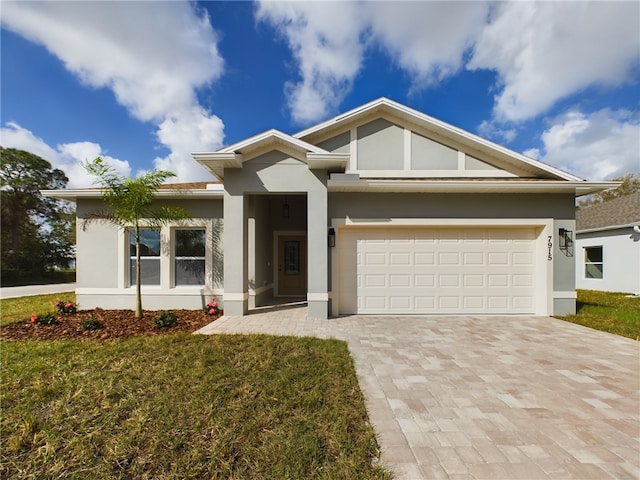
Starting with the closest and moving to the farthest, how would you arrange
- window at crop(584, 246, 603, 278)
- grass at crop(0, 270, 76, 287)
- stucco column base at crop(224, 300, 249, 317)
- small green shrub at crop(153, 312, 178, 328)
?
small green shrub at crop(153, 312, 178, 328), stucco column base at crop(224, 300, 249, 317), window at crop(584, 246, 603, 278), grass at crop(0, 270, 76, 287)

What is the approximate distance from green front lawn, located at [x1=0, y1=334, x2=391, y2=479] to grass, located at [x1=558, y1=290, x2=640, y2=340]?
6.74 m

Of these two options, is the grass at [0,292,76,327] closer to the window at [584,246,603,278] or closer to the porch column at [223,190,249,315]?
the porch column at [223,190,249,315]

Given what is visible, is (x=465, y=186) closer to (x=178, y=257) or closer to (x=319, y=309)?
(x=319, y=309)

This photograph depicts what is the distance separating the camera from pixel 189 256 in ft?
26.7

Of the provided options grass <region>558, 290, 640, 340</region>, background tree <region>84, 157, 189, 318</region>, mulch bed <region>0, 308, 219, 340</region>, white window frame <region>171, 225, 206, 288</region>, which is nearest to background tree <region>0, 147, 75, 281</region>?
mulch bed <region>0, 308, 219, 340</region>

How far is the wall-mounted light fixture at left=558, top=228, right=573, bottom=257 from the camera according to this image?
24.3ft

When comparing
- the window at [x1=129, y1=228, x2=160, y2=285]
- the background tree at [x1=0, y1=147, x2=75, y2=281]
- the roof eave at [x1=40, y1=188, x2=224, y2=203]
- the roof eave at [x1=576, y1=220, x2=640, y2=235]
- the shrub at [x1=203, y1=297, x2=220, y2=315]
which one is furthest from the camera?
the background tree at [x1=0, y1=147, x2=75, y2=281]

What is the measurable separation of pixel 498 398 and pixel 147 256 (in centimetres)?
907

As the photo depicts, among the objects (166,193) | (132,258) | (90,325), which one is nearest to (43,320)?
(90,325)

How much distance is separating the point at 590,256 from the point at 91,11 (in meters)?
21.6

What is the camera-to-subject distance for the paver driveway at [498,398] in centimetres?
234

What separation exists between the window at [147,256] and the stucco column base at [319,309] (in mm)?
4885

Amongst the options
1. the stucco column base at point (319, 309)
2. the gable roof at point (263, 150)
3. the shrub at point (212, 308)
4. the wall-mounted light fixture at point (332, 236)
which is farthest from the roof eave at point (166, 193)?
the stucco column base at point (319, 309)

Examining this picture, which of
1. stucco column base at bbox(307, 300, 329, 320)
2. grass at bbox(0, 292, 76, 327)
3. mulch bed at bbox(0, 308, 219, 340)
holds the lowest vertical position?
grass at bbox(0, 292, 76, 327)
